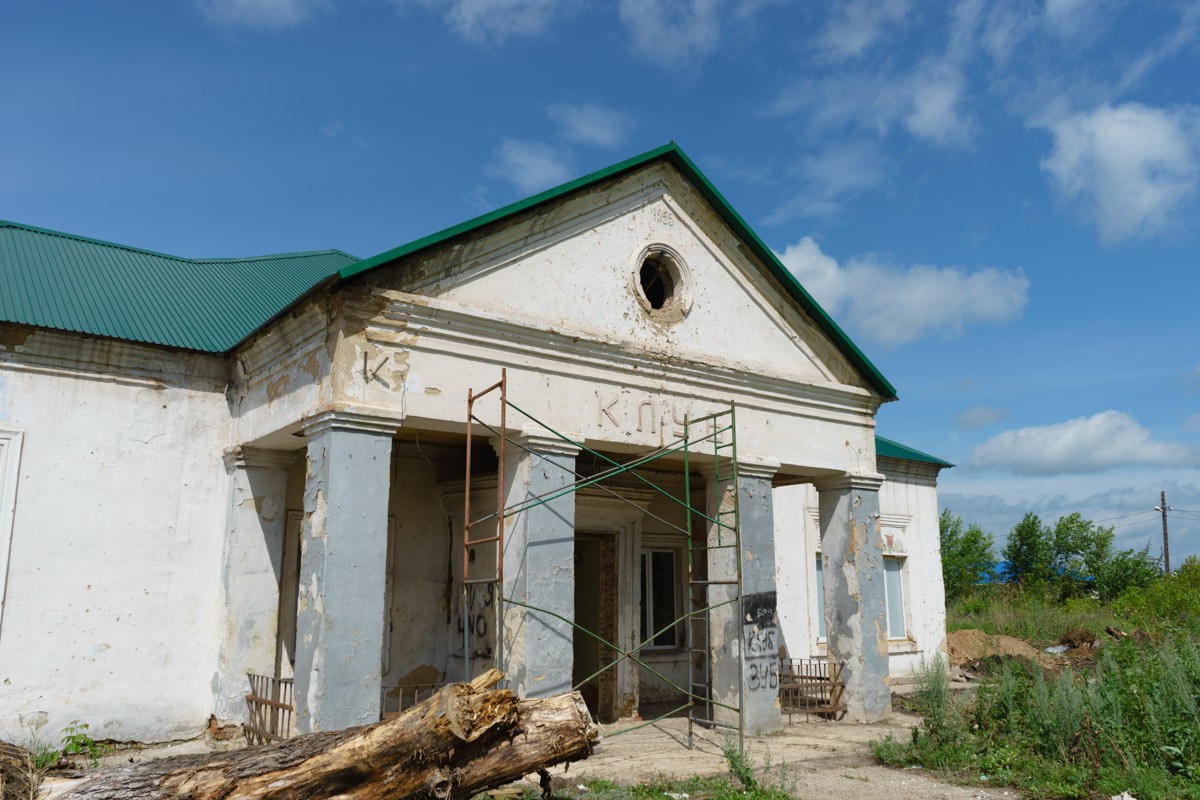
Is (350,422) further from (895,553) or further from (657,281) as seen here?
(895,553)

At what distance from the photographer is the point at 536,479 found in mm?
8938

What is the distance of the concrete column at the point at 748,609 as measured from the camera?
10430mm

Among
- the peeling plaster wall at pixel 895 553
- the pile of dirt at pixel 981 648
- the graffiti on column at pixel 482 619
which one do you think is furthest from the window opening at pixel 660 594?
the pile of dirt at pixel 981 648

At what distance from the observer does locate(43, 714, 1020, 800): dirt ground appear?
25.6 feet

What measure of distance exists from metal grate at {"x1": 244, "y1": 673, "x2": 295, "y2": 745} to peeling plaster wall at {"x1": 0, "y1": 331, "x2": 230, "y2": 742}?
2.12 feet

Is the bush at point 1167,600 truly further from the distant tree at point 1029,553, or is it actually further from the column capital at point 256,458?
the column capital at point 256,458

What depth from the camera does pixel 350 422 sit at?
7910mm

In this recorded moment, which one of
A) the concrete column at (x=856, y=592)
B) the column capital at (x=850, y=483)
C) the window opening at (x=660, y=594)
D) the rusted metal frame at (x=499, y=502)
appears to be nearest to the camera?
the rusted metal frame at (x=499, y=502)

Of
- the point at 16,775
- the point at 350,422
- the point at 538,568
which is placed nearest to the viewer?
the point at 16,775

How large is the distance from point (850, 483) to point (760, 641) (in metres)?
2.53

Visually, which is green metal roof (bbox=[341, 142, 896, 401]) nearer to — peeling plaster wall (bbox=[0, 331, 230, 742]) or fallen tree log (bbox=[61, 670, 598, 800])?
peeling plaster wall (bbox=[0, 331, 230, 742])

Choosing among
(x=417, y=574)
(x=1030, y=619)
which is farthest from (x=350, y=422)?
(x=1030, y=619)

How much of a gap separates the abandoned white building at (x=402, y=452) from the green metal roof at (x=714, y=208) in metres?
0.04

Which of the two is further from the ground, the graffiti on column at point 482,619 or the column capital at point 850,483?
the column capital at point 850,483
